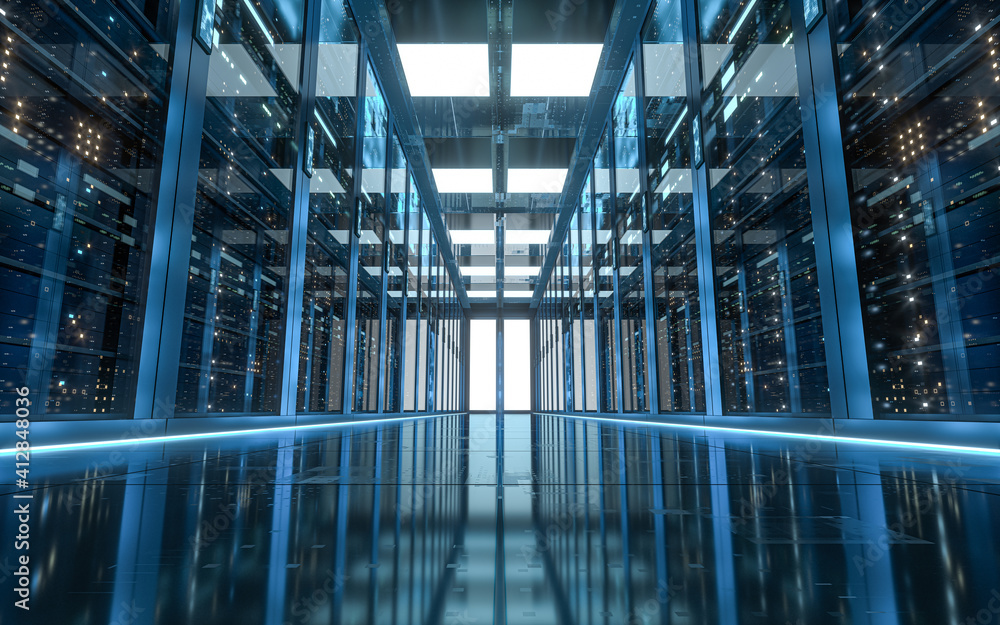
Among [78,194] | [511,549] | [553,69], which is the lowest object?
[511,549]

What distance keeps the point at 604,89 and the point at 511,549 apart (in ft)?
34.1

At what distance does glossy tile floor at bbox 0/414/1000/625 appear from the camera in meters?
0.51

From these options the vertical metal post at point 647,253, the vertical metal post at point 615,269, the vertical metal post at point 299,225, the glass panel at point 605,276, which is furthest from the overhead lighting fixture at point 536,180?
the vertical metal post at point 299,225

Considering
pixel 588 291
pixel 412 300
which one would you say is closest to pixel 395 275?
pixel 412 300

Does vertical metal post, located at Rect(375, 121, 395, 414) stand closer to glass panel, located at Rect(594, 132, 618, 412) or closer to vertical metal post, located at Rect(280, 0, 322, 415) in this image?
vertical metal post, located at Rect(280, 0, 322, 415)

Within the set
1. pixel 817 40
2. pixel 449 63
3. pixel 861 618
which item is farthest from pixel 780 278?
pixel 449 63

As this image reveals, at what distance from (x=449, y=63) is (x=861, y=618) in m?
10.1

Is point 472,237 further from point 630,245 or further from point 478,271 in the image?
point 630,245

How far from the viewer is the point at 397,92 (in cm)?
1009

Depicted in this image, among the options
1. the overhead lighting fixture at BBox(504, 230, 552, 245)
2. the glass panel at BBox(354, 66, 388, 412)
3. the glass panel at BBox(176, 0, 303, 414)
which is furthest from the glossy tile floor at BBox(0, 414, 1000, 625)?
the overhead lighting fixture at BBox(504, 230, 552, 245)

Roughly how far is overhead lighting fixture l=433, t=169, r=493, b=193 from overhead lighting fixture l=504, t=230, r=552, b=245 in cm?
360

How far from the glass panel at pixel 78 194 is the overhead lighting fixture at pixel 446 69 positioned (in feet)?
19.1

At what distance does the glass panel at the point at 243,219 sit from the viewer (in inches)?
174

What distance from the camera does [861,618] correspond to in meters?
0.49
